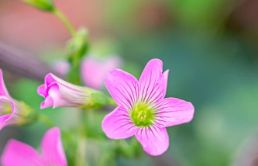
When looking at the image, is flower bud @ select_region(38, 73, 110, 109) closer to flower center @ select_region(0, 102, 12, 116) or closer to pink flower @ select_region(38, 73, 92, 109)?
pink flower @ select_region(38, 73, 92, 109)

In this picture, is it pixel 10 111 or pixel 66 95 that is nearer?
pixel 66 95

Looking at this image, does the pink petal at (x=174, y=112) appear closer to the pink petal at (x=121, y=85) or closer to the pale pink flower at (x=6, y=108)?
the pink petal at (x=121, y=85)

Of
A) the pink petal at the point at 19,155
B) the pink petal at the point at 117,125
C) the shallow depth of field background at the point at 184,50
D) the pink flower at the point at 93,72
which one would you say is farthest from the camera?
the shallow depth of field background at the point at 184,50

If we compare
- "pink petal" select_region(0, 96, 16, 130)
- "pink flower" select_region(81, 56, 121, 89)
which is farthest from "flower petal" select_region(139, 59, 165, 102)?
"pink flower" select_region(81, 56, 121, 89)

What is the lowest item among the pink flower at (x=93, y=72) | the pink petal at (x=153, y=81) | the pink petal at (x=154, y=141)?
the pink petal at (x=154, y=141)

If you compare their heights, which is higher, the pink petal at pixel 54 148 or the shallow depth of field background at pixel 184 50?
the shallow depth of field background at pixel 184 50

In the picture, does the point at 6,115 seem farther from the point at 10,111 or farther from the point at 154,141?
the point at 154,141

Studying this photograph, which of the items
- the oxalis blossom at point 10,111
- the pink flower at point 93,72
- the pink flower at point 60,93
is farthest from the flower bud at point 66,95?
the pink flower at point 93,72

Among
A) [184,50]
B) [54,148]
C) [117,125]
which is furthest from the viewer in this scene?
[184,50]

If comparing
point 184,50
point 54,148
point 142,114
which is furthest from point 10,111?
point 184,50
